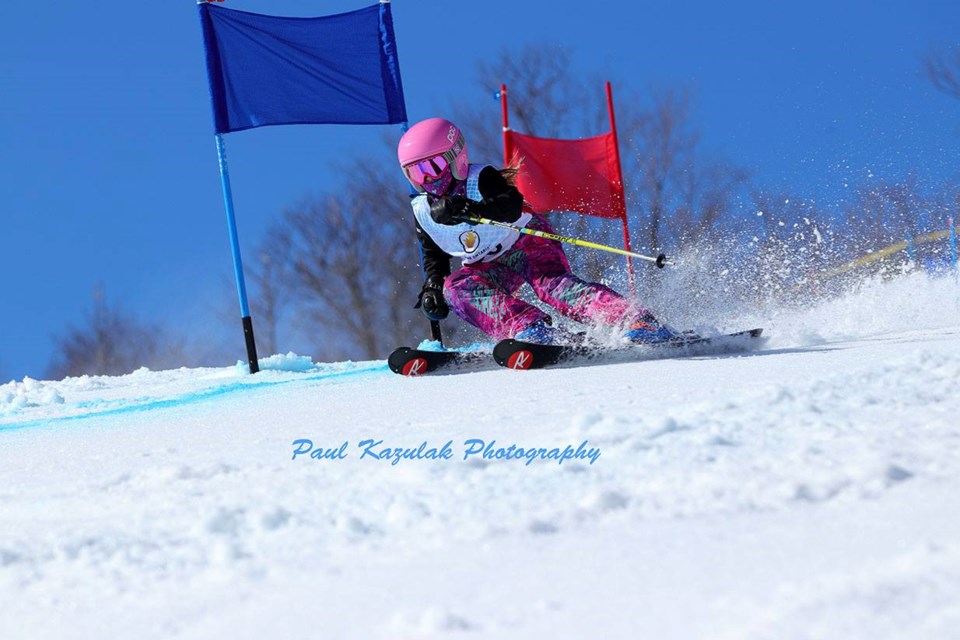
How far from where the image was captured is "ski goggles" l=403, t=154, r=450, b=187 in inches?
168

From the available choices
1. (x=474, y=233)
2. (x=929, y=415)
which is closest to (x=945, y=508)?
(x=929, y=415)

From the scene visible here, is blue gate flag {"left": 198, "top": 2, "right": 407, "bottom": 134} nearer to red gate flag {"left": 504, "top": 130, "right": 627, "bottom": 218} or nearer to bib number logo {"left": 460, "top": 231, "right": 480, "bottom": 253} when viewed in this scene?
A: red gate flag {"left": 504, "top": 130, "right": 627, "bottom": 218}

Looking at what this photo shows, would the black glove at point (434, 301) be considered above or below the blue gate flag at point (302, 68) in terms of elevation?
below

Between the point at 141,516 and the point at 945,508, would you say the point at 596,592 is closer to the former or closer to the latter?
the point at 945,508

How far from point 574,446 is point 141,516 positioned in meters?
0.81

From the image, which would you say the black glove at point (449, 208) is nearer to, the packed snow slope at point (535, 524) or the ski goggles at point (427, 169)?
the ski goggles at point (427, 169)

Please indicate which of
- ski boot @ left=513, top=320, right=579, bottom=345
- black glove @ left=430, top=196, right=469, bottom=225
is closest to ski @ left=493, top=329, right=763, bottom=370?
ski boot @ left=513, top=320, right=579, bottom=345

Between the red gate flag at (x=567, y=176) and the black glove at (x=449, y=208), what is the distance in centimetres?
387

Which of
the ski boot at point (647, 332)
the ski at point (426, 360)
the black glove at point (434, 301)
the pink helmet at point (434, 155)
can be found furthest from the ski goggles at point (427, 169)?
the ski boot at point (647, 332)

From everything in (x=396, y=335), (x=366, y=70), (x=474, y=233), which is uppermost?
(x=366, y=70)

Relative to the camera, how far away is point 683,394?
8.14ft

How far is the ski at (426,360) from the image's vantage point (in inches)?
162

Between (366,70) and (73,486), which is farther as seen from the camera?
(366,70)

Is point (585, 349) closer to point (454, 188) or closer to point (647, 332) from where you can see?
point (647, 332)
